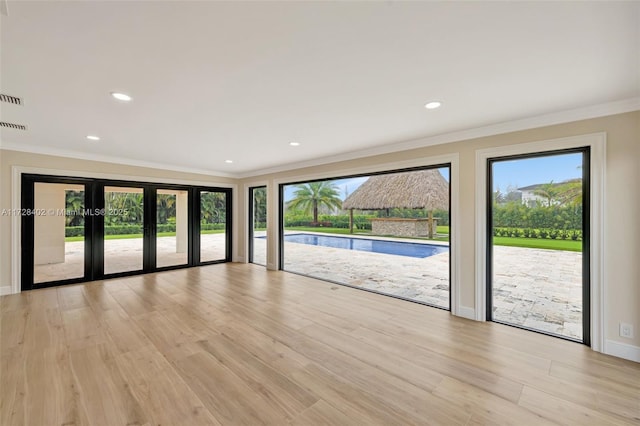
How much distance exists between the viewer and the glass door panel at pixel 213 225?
7109 millimetres

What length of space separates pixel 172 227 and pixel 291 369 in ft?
18.2

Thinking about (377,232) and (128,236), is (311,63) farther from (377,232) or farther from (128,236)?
(377,232)

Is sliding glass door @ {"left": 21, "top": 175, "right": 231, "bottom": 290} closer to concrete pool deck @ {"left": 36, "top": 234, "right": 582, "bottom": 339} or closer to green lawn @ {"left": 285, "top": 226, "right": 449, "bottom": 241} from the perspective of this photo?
concrete pool deck @ {"left": 36, "top": 234, "right": 582, "bottom": 339}

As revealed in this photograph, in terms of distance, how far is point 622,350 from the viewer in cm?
260

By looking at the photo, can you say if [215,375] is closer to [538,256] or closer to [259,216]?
[538,256]

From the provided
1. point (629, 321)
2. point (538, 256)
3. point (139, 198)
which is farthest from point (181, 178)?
point (629, 321)

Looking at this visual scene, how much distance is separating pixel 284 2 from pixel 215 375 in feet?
9.23

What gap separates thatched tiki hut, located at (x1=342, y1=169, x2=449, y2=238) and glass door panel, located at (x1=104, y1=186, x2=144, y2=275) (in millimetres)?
7453

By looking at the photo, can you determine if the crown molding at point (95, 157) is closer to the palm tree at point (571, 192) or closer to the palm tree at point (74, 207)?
the palm tree at point (74, 207)

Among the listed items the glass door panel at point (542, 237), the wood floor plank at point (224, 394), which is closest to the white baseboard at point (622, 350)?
the glass door panel at point (542, 237)

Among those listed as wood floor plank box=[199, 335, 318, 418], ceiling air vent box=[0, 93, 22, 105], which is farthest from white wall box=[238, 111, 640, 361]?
ceiling air vent box=[0, 93, 22, 105]

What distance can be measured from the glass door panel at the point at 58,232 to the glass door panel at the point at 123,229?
408mm

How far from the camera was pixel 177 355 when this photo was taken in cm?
264

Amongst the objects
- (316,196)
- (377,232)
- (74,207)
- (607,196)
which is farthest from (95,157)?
(377,232)
